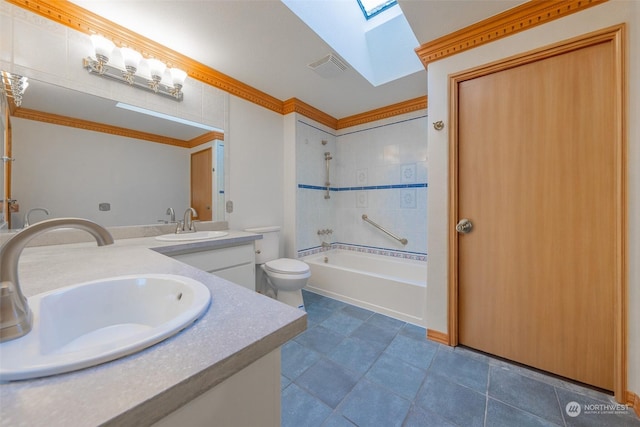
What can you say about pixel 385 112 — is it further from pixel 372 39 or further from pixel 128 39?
pixel 128 39

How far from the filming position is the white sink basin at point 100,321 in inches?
13.9

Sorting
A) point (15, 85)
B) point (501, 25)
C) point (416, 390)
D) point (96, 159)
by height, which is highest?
point (501, 25)

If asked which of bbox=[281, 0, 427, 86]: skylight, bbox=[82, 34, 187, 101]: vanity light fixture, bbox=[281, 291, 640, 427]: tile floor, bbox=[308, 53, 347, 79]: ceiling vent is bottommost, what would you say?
bbox=[281, 291, 640, 427]: tile floor

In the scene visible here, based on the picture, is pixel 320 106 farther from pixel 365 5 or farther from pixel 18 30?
pixel 18 30

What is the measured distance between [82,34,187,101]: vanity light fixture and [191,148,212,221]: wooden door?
1.53ft

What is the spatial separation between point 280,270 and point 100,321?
1.49m

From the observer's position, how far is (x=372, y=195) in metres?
3.03

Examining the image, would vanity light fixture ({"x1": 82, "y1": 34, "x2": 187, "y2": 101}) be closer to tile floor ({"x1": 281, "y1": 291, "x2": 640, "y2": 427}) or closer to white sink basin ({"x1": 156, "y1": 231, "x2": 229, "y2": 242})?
white sink basin ({"x1": 156, "y1": 231, "x2": 229, "y2": 242})

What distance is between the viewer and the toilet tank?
2.32m

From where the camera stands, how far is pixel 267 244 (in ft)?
7.84

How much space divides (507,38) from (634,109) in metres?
0.76

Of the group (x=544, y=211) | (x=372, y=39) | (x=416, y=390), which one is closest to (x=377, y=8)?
(x=372, y=39)

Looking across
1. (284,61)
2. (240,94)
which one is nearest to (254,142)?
(240,94)

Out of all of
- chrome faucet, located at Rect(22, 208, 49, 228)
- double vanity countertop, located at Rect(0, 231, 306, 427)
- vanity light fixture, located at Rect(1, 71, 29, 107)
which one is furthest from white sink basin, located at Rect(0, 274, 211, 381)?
vanity light fixture, located at Rect(1, 71, 29, 107)
